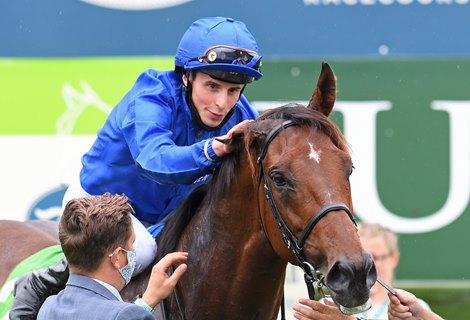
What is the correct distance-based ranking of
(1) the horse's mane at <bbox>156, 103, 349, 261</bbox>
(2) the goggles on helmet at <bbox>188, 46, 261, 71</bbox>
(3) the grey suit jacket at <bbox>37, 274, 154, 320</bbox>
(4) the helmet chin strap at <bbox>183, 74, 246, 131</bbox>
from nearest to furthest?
(3) the grey suit jacket at <bbox>37, 274, 154, 320</bbox> < (1) the horse's mane at <bbox>156, 103, 349, 261</bbox> < (2) the goggles on helmet at <bbox>188, 46, 261, 71</bbox> < (4) the helmet chin strap at <bbox>183, 74, 246, 131</bbox>

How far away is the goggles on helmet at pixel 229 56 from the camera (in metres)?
3.97

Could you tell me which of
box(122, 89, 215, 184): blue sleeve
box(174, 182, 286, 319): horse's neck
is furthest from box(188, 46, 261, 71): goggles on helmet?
box(174, 182, 286, 319): horse's neck

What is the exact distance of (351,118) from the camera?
6.92 metres

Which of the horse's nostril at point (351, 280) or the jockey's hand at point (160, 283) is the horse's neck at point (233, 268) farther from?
the horse's nostril at point (351, 280)

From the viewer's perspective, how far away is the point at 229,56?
398cm

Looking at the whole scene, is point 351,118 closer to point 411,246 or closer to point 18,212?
point 411,246

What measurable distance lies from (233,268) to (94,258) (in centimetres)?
78

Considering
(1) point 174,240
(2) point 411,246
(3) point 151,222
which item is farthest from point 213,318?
(2) point 411,246

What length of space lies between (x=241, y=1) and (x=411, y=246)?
7.44 feet

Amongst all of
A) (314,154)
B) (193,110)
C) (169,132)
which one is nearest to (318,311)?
(314,154)

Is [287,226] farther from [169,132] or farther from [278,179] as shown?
[169,132]

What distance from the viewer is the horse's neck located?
3.77 meters

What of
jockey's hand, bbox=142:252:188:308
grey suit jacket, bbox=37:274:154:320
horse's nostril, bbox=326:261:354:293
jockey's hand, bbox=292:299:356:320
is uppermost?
horse's nostril, bbox=326:261:354:293

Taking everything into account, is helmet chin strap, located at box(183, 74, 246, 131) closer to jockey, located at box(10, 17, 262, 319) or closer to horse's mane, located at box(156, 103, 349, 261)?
jockey, located at box(10, 17, 262, 319)
